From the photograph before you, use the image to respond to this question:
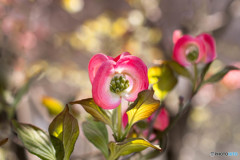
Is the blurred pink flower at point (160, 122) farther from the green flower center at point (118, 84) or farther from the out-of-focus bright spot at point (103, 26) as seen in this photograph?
the out-of-focus bright spot at point (103, 26)

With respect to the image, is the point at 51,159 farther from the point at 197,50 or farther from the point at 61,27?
the point at 61,27

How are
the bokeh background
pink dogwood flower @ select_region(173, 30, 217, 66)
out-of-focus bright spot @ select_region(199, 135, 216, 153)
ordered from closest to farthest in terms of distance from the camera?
1. pink dogwood flower @ select_region(173, 30, 217, 66)
2. the bokeh background
3. out-of-focus bright spot @ select_region(199, 135, 216, 153)

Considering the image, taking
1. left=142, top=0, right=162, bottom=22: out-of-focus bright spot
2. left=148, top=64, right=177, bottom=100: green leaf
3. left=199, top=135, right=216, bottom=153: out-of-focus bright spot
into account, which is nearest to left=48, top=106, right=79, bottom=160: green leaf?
left=148, top=64, right=177, bottom=100: green leaf

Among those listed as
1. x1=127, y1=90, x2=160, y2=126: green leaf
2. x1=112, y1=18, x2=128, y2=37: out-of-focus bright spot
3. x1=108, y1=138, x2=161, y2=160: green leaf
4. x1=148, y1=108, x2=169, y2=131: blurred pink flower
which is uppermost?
x1=112, y1=18, x2=128, y2=37: out-of-focus bright spot

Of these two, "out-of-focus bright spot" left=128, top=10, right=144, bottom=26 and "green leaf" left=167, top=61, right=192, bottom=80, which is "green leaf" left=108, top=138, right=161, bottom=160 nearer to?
"green leaf" left=167, top=61, right=192, bottom=80

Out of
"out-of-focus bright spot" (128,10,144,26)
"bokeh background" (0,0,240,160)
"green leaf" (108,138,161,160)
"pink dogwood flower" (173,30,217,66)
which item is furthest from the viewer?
"out-of-focus bright spot" (128,10,144,26)

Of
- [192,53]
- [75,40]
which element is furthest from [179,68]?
[75,40]

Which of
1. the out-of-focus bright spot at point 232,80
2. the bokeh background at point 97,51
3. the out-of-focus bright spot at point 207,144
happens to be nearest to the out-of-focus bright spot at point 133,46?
the bokeh background at point 97,51

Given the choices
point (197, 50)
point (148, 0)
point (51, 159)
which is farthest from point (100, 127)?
point (148, 0)
